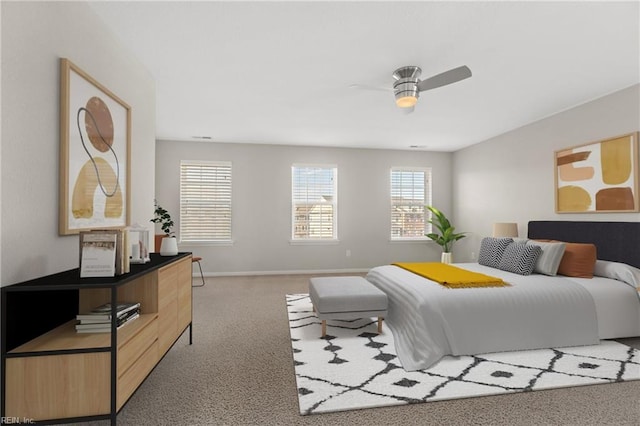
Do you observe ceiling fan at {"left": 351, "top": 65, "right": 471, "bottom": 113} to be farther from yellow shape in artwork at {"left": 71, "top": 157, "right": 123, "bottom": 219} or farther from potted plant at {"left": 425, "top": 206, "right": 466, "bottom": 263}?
potted plant at {"left": 425, "top": 206, "right": 466, "bottom": 263}

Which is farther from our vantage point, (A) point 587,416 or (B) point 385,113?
(B) point 385,113

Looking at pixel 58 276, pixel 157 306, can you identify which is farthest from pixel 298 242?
pixel 58 276

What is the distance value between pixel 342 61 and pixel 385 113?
1570 millimetres

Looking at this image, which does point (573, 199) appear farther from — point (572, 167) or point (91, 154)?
point (91, 154)

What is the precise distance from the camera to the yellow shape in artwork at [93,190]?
6.17ft

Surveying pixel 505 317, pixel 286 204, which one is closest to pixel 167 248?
pixel 505 317

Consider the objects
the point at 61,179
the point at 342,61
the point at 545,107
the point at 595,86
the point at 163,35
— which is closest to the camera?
the point at 61,179

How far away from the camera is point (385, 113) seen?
4.18 m

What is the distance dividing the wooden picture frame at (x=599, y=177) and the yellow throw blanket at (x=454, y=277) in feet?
5.81

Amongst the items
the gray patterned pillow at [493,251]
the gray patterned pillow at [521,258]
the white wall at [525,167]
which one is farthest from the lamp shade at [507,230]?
the gray patterned pillow at [521,258]

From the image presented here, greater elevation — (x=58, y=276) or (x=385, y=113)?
(x=385, y=113)

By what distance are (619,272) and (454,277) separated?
5.18ft

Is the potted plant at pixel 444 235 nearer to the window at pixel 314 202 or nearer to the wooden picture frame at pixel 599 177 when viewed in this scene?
the window at pixel 314 202

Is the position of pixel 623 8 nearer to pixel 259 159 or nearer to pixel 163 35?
pixel 163 35
